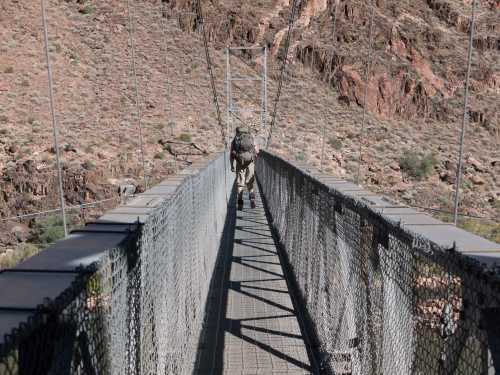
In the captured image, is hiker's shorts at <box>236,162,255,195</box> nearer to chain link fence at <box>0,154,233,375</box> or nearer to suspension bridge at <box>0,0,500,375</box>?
suspension bridge at <box>0,0,500,375</box>

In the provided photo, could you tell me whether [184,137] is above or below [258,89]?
below

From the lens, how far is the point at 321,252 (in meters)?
4.45

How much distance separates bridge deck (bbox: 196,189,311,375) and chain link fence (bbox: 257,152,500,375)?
0.24 meters

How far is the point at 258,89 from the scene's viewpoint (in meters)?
43.3

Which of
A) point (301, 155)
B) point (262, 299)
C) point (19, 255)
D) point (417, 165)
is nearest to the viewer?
point (262, 299)

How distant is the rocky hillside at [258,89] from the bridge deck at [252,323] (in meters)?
16.0

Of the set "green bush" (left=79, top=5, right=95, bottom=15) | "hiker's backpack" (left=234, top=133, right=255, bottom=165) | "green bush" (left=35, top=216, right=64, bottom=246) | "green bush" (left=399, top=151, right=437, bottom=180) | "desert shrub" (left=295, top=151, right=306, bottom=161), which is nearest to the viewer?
"hiker's backpack" (left=234, top=133, right=255, bottom=165)

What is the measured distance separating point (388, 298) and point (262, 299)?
3.20m

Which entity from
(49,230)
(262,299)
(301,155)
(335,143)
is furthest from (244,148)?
(335,143)

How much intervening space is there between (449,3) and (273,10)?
12479mm

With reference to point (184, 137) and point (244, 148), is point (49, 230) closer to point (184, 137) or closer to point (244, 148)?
point (244, 148)

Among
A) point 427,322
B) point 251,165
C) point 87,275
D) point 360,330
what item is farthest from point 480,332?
point 251,165

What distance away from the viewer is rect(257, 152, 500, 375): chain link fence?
6.02 feet

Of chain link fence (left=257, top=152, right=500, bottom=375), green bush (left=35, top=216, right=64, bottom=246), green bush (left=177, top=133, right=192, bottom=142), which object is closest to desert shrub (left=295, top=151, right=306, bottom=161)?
green bush (left=177, top=133, right=192, bottom=142)
